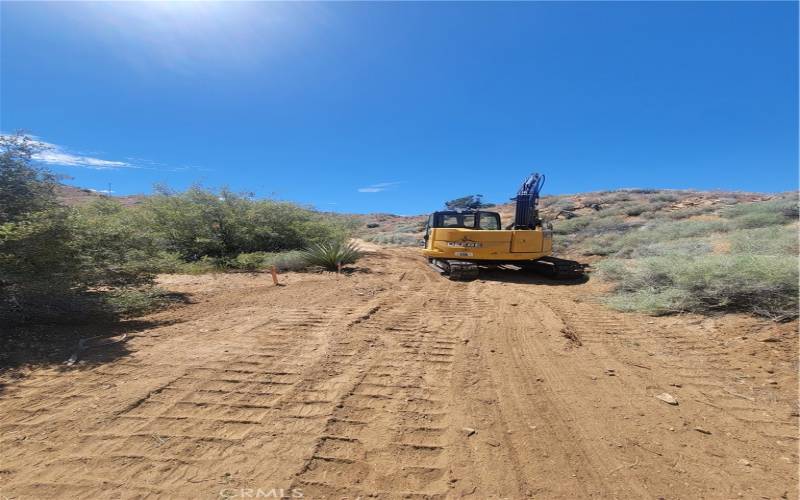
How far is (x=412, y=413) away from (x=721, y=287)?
4.66 metres

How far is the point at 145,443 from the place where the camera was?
2074 millimetres

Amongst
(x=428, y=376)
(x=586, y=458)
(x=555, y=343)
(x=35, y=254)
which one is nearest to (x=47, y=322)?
(x=35, y=254)

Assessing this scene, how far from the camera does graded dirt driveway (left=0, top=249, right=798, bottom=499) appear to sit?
1.85m

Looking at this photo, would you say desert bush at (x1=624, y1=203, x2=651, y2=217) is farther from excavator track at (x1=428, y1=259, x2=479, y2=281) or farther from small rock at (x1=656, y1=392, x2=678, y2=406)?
small rock at (x1=656, y1=392, x2=678, y2=406)

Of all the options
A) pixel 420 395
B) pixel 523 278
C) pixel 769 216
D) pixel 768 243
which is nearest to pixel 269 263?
pixel 523 278

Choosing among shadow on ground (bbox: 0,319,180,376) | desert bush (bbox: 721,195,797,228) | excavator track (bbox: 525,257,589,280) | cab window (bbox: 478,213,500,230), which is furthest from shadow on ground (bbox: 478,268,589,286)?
desert bush (bbox: 721,195,797,228)

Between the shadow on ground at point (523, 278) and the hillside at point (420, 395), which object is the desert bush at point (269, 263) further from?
the shadow on ground at point (523, 278)

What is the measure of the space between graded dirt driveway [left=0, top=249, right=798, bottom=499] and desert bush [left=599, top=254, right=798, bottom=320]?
1.14ft

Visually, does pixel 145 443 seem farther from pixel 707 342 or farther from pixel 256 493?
pixel 707 342

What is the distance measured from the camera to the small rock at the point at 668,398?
A: 104 inches

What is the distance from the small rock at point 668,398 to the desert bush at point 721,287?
2.43 meters

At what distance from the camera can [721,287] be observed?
172 inches

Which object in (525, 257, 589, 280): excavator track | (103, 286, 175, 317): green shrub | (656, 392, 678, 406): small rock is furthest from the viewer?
(525, 257, 589, 280): excavator track

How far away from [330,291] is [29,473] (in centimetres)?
488
